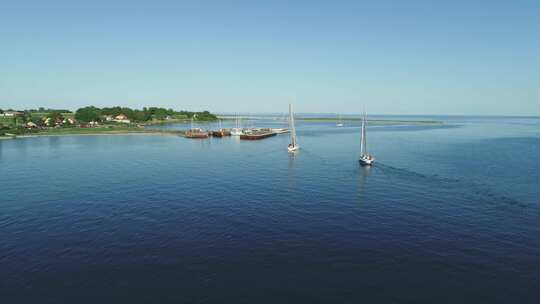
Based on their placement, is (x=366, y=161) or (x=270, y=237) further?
(x=366, y=161)

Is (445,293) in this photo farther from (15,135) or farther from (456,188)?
(15,135)

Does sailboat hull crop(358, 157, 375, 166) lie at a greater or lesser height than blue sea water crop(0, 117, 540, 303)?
greater

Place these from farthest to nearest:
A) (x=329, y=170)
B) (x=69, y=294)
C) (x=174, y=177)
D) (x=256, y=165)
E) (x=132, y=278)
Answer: (x=256, y=165) < (x=329, y=170) < (x=174, y=177) < (x=132, y=278) < (x=69, y=294)

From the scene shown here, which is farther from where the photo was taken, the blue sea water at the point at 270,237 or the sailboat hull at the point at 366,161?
the sailboat hull at the point at 366,161

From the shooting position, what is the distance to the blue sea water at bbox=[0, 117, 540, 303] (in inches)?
1123

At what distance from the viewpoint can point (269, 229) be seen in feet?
140

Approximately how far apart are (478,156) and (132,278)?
121062mm

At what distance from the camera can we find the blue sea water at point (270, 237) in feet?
93.6

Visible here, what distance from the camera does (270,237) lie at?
1576 inches

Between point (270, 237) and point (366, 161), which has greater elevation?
point (366, 161)

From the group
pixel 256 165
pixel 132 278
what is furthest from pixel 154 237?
pixel 256 165

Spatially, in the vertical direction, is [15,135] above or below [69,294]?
above

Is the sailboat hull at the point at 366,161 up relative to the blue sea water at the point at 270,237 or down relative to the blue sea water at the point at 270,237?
up

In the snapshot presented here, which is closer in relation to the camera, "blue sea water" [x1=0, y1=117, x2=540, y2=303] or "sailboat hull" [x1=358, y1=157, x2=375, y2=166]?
"blue sea water" [x1=0, y1=117, x2=540, y2=303]
